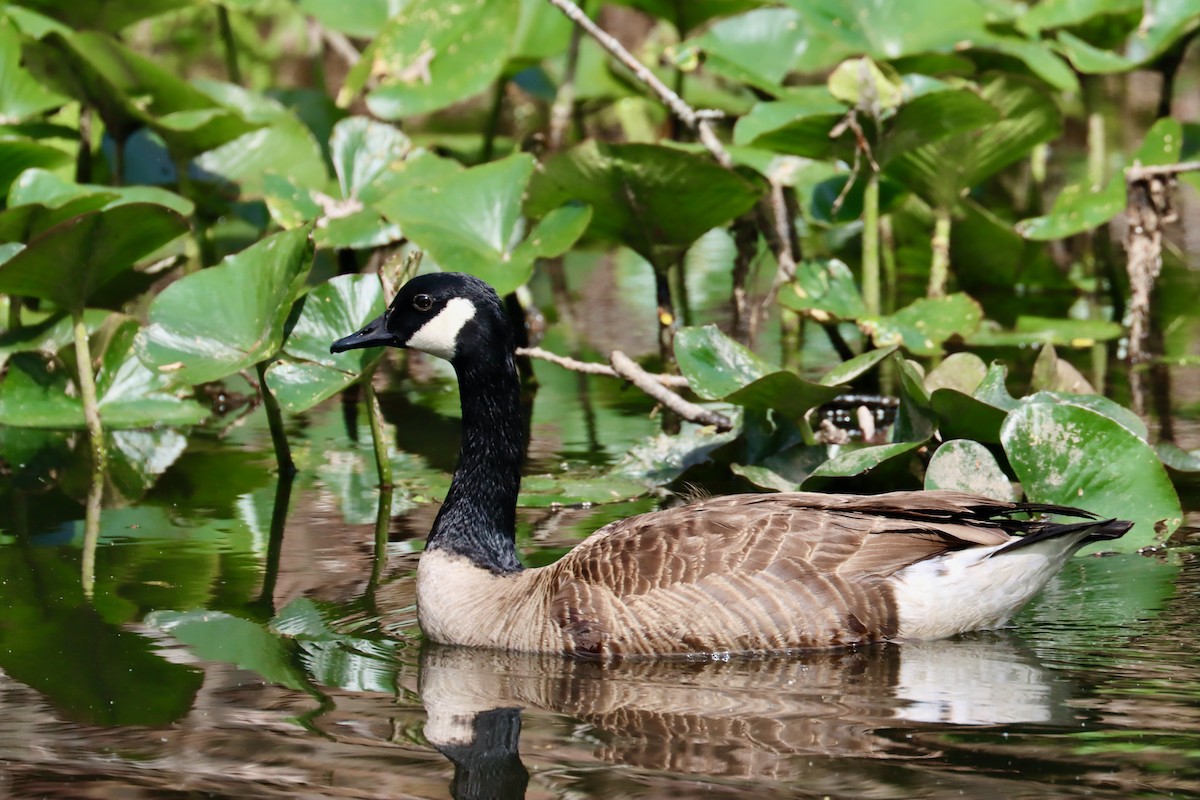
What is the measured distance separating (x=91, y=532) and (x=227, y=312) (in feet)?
3.90

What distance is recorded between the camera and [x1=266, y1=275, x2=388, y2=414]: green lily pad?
775cm

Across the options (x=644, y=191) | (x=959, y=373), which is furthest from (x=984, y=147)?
(x=959, y=373)

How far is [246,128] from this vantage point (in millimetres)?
10672

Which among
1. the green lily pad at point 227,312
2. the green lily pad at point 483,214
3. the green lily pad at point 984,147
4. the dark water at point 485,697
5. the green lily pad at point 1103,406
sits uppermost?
the green lily pad at point 984,147

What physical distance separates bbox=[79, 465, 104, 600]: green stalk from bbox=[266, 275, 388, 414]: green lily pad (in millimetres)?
1003

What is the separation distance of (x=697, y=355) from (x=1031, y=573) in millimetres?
2151

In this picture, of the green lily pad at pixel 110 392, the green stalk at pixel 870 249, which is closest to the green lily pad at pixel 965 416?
the green stalk at pixel 870 249

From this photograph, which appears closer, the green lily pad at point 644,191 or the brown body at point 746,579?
the brown body at point 746,579

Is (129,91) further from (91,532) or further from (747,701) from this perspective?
(747,701)

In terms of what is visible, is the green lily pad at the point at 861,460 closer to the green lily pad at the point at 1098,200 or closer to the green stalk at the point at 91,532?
the green stalk at the point at 91,532

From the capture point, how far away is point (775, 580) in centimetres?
589

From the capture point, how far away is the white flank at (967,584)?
585 centimetres

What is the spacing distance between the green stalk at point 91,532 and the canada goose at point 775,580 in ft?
4.91

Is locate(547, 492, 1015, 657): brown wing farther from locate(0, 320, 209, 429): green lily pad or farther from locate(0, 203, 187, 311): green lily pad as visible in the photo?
locate(0, 320, 209, 429): green lily pad
